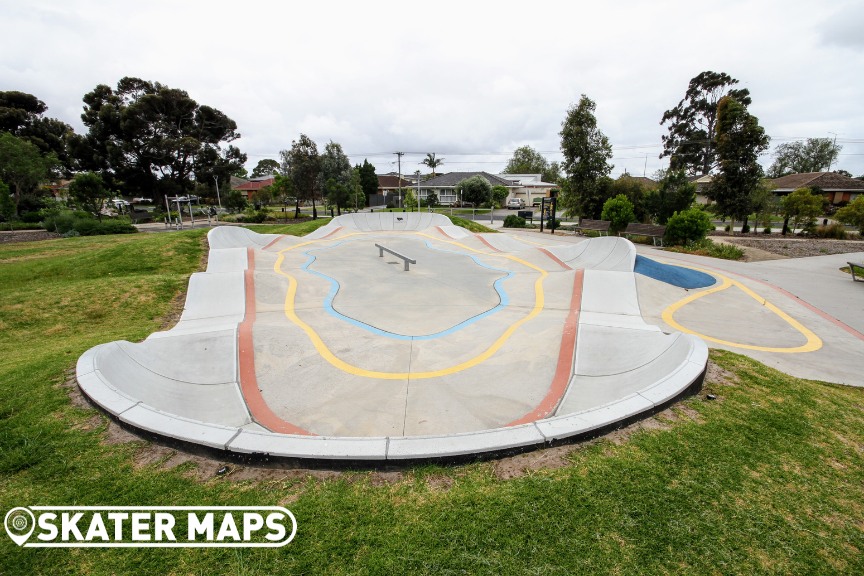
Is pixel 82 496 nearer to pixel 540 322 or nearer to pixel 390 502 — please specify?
pixel 390 502

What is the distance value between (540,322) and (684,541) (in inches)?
240

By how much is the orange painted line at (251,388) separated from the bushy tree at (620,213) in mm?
23743

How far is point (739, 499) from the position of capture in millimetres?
2947

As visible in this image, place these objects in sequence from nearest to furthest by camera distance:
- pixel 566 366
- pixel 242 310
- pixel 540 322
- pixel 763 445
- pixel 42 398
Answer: pixel 763 445 → pixel 42 398 → pixel 566 366 → pixel 540 322 → pixel 242 310

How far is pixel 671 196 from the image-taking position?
25.3m

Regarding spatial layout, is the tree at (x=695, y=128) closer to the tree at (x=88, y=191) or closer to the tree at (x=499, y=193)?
the tree at (x=499, y=193)

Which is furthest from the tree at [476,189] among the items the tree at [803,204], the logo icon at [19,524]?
the logo icon at [19,524]

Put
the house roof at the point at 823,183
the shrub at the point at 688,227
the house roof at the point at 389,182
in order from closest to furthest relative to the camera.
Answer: the shrub at the point at 688,227 → the house roof at the point at 823,183 → the house roof at the point at 389,182

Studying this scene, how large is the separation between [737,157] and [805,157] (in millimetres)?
59621

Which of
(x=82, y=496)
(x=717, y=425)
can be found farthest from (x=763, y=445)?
(x=82, y=496)

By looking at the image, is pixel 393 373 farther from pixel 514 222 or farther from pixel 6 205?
pixel 6 205

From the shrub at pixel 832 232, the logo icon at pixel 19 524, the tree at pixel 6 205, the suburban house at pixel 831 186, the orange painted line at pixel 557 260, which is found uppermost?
the suburban house at pixel 831 186

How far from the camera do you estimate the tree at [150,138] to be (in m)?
38.8

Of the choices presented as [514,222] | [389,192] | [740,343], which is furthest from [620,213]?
[389,192]
